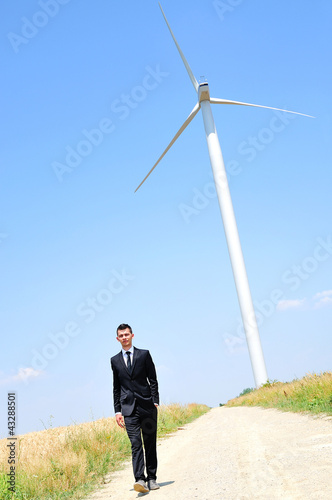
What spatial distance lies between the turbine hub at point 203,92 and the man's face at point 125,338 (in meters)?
33.3

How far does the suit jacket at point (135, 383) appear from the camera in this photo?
322 inches

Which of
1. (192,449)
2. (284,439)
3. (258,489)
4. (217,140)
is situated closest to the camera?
(258,489)

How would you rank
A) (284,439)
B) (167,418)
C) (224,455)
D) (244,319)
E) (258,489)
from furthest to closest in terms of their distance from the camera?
(244,319) < (167,418) < (284,439) < (224,455) < (258,489)

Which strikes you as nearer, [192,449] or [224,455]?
[224,455]

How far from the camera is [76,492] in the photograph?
8.80 meters

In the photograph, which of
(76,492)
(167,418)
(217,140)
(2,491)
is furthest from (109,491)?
(217,140)

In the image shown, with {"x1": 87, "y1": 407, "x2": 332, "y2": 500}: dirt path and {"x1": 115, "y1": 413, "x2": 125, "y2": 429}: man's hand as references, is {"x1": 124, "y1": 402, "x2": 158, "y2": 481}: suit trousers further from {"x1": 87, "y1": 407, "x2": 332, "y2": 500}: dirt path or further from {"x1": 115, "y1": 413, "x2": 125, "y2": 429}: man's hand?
{"x1": 87, "y1": 407, "x2": 332, "y2": 500}: dirt path

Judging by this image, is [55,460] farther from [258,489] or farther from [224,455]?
[258,489]

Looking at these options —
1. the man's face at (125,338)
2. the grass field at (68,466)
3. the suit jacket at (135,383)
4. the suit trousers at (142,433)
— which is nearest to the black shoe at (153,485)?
the suit trousers at (142,433)

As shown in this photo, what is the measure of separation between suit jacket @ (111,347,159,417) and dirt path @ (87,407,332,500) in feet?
4.37

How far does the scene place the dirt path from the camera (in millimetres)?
6523

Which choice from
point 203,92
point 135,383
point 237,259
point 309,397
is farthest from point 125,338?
point 203,92

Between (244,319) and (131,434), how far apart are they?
26294 mm

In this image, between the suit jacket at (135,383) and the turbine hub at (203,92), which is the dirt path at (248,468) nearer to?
the suit jacket at (135,383)
